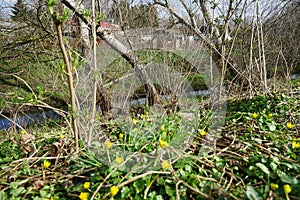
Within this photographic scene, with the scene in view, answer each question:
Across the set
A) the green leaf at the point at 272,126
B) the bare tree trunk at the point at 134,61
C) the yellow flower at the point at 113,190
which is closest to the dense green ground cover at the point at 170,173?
the yellow flower at the point at 113,190

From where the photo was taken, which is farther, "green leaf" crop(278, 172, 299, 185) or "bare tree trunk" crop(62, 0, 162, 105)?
"bare tree trunk" crop(62, 0, 162, 105)

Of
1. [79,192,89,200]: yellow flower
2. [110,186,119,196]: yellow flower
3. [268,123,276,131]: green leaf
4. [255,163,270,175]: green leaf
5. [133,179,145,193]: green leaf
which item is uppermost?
[268,123,276,131]: green leaf

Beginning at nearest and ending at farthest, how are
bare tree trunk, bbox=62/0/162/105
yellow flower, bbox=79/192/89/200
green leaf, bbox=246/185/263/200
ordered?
green leaf, bbox=246/185/263/200 → yellow flower, bbox=79/192/89/200 → bare tree trunk, bbox=62/0/162/105

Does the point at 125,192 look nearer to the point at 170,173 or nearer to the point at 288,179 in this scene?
the point at 170,173

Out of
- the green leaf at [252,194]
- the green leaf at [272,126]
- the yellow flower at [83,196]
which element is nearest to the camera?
the green leaf at [252,194]

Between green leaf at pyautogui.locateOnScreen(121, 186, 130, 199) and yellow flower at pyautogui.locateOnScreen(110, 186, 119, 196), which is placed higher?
yellow flower at pyautogui.locateOnScreen(110, 186, 119, 196)

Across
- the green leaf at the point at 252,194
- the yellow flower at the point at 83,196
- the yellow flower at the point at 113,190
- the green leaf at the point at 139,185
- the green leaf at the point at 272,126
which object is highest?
the green leaf at the point at 272,126

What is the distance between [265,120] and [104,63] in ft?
9.73

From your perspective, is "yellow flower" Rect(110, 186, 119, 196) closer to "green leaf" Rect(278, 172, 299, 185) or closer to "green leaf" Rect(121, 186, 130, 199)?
"green leaf" Rect(121, 186, 130, 199)

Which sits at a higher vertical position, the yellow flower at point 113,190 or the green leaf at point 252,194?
the green leaf at point 252,194

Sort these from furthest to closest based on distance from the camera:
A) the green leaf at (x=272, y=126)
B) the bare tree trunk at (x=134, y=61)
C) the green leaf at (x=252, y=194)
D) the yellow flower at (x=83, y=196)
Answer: the bare tree trunk at (x=134, y=61) < the green leaf at (x=272, y=126) < the yellow flower at (x=83, y=196) < the green leaf at (x=252, y=194)

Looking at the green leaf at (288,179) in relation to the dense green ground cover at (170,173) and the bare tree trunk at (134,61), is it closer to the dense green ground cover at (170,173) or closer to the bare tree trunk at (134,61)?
the dense green ground cover at (170,173)

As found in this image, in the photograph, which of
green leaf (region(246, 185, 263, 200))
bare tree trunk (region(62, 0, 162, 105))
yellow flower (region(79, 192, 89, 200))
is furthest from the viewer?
bare tree trunk (region(62, 0, 162, 105))

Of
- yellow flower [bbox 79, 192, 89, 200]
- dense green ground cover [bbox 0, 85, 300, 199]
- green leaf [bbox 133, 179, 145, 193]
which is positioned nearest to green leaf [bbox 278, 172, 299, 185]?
dense green ground cover [bbox 0, 85, 300, 199]
